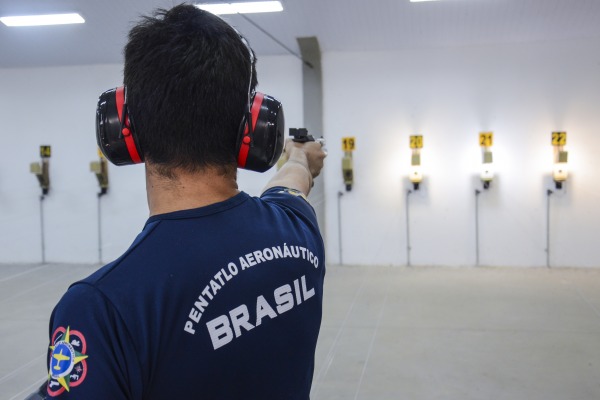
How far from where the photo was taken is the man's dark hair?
878mm

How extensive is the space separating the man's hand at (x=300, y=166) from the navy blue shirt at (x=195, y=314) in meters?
0.32

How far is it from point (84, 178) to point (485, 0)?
17.1 feet

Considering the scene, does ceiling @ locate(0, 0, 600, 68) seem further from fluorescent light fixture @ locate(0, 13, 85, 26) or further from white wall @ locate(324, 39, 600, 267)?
white wall @ locate(324, 39, 600, 267)

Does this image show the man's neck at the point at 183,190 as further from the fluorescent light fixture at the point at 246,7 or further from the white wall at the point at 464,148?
the white wall at the point at 464,148

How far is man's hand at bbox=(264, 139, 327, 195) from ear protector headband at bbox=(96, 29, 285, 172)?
0.80ft

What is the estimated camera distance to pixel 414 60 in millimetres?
7734

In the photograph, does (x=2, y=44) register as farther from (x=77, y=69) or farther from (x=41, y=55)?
(x=77, y=69)

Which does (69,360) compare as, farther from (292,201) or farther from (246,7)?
(246,7)

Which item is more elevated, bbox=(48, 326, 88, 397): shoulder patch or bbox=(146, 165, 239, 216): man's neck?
bbox=(146, 165, 239, 216): man's neck

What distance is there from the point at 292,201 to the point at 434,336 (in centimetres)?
427

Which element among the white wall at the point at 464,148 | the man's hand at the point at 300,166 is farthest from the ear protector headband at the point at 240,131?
the white wall at the point at 464,148

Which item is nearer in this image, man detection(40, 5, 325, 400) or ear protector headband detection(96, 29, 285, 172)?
man detection(40, 5, 325, 400)

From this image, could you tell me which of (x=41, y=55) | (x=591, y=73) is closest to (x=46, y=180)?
(x=41, y=55)

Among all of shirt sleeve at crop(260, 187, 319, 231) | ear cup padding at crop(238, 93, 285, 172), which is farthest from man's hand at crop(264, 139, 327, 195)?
ear cup padding at crop(238, 93, 285, 172)
